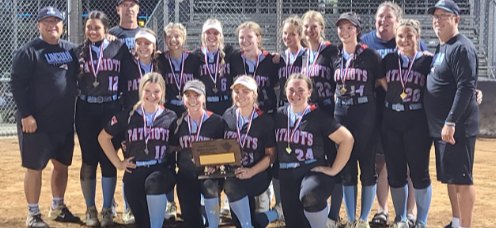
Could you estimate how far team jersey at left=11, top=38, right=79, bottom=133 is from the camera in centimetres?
526

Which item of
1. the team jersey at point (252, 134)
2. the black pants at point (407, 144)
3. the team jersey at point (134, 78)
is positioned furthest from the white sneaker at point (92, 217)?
the black pants at point (407, 144)

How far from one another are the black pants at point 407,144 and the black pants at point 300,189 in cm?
74

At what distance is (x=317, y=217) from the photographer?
4.54 meters

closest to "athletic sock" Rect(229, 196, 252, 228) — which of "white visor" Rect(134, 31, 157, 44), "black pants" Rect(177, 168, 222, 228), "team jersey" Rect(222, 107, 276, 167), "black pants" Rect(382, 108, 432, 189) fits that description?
"black pants" Rect(177, 168, 222, 228)

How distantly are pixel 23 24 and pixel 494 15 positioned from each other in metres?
10.5

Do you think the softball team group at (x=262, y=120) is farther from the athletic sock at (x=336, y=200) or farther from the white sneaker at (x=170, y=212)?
the white sneaker at (x=170, y=212)

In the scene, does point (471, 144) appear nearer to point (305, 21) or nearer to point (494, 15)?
point (305, 21)

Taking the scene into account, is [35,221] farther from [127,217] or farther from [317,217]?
[317,217]

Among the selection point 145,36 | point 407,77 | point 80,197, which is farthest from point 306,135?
point 80,197

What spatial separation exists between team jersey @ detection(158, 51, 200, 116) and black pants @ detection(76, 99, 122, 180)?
518 mm

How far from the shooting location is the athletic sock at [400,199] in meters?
5.16

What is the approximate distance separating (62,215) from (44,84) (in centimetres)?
127

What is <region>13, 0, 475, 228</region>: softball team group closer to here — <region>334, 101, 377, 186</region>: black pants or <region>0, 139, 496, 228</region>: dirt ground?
<region>334, 101, 377, 186</region>: black pants

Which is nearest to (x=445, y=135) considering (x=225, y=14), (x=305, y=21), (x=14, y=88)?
(x=305, y=21)
